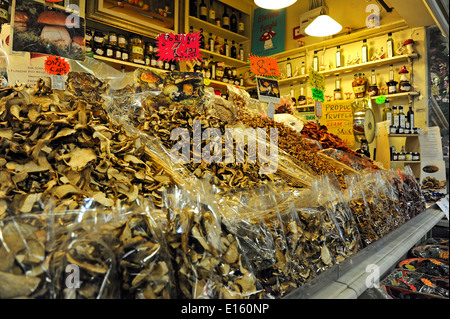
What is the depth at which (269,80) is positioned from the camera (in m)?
2.01

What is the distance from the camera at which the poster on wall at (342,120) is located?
308cm

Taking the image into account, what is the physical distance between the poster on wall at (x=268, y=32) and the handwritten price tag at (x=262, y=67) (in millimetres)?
3111

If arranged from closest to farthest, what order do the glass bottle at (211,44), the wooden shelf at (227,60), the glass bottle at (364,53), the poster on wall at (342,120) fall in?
the poster on wall at (342,120) → the glass bottle at (364,53) → the wooden shelf at (227,60) → the glass bottle at (211,44)

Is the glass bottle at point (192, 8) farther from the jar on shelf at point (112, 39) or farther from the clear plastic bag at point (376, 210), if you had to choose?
the clear plastic bag at point (376, 210)

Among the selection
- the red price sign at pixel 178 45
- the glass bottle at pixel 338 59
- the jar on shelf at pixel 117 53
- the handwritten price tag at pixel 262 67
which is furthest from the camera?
the glass bottle at pixel 338 59

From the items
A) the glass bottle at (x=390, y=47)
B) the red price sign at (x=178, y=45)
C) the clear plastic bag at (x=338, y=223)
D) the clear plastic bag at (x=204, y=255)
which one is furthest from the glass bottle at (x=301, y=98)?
the clear plastic bag at (x=204, y=255)

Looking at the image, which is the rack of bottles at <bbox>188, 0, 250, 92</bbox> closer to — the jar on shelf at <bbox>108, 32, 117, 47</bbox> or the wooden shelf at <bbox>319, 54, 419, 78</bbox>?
the jar on shelf at <bbox>108, 32, 117, 47</bbox>

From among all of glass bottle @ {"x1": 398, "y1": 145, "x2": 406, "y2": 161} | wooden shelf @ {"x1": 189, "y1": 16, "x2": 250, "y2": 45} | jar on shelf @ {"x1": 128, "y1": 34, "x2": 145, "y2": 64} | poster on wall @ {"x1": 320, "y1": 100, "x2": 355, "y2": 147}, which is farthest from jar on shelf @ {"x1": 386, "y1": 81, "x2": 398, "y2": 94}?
jar on shelf @ {"x1": 128, "y1": 34, "x2": 145, "y2": 64}

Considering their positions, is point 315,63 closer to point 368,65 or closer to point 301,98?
point 301,98

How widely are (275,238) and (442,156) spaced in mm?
3442

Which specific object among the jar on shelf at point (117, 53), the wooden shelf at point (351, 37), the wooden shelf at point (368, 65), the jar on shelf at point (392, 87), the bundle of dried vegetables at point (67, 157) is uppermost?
the wooden shelf at point (351, 37)

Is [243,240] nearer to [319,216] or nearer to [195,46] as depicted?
[319,216]

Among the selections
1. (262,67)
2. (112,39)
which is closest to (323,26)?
(262,67)
